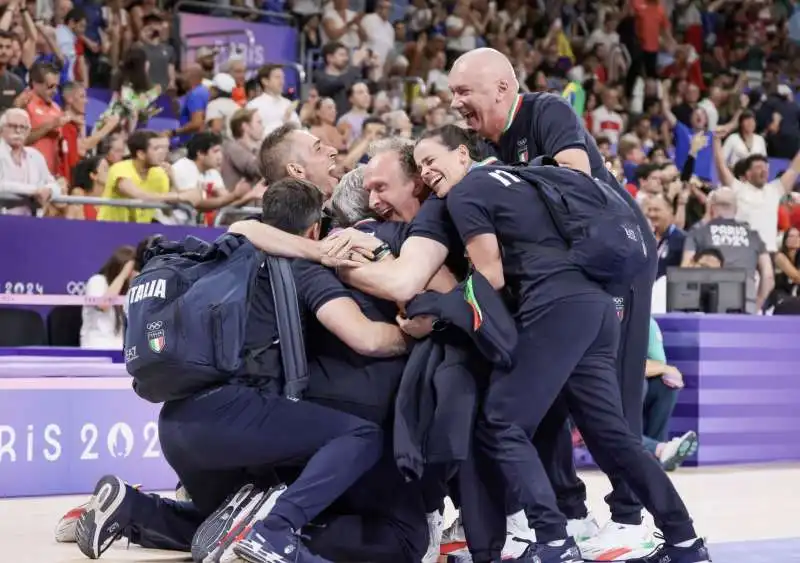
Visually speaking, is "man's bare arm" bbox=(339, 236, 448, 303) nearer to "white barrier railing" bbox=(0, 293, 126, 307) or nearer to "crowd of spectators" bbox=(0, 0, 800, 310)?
"white barrier railing" bbox=(0, 293, 126, 307)

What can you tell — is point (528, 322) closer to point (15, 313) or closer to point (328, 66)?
point (15, 313)

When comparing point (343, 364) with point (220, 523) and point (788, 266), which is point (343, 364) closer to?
point (220, 523)

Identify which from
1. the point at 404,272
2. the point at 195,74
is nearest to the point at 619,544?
the point at 404,272

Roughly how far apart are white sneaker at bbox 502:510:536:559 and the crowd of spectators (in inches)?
228

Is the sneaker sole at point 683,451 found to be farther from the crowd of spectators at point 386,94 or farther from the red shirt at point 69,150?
the red shirt at point 69,150

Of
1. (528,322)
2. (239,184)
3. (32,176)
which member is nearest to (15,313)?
(32,176)

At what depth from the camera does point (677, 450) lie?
8.30 m

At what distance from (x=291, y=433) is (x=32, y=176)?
19.7 ft

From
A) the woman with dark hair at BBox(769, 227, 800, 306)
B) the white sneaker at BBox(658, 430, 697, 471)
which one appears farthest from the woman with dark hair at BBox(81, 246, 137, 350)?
the woman with dark hair at BBox(769, 227, 800, 306)

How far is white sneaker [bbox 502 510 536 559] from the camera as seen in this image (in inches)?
173

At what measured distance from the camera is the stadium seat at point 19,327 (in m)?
9.13

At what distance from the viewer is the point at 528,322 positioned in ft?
14.9

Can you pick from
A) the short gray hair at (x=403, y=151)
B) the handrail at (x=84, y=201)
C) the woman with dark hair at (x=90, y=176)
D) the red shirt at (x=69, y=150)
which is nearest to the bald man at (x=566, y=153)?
the short gray hair at (x=403, y=151)

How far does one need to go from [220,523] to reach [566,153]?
72.2 inches
